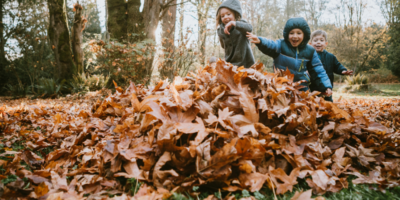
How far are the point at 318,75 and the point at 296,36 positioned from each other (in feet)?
2.24

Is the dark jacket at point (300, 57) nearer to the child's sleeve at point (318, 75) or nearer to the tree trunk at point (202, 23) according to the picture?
the child's sleeve at point (318, 75)

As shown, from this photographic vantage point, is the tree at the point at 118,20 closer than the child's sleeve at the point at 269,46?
No

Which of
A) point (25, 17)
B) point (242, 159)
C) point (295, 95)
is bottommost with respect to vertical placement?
point (242, 159)

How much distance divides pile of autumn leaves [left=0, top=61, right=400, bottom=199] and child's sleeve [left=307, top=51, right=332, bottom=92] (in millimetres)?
1501

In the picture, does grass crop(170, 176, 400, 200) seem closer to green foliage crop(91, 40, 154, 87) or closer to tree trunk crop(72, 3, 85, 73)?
green foliage crop(91, 40, 154, 87)

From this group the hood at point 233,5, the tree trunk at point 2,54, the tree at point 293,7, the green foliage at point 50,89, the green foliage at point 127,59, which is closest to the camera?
the hood at point 233,5

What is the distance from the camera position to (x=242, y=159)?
1.01 meters

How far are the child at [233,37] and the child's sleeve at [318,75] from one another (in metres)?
0.95

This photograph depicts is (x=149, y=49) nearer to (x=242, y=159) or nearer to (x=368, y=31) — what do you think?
(x=242, y=159)

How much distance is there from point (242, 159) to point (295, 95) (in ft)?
2.47

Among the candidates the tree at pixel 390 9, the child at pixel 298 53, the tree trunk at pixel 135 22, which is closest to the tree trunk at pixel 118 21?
the tree trunk at pixel 135 22

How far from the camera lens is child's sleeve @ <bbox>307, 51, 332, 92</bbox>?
294 cm

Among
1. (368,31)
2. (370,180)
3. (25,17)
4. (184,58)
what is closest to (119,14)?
(184,58)

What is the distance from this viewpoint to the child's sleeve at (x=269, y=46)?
9.69 feet
